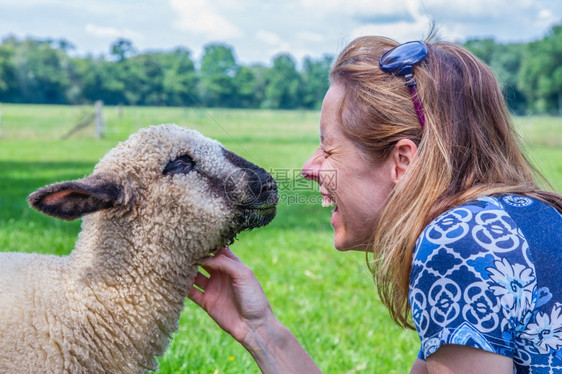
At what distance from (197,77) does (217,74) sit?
0.21 meters

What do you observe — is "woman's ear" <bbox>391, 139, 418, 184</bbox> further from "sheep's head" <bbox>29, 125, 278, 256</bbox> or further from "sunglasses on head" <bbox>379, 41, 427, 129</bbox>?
"sheep's head" <bbox>29, 125, 278, 256</bbox>

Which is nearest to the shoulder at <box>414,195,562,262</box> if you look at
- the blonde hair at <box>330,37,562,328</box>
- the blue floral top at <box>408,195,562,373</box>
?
the blue floral top at <box>408,195,562,373</box>

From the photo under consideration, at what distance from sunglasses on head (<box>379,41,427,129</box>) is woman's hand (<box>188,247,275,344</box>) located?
0.97 metres

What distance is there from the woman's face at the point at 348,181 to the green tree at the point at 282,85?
178 inches

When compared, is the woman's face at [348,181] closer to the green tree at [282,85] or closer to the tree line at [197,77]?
the tree line at [197,77]

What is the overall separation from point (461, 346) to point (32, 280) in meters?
1.61

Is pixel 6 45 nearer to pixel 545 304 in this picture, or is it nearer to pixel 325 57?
pixel 325 57

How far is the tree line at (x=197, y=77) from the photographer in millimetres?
4957

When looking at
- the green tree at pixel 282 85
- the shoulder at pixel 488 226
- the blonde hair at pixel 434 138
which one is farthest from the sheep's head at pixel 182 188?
the green tree at pixel 282 85

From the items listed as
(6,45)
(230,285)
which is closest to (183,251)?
(230,285)

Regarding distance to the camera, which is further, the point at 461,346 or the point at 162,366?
the point at 162,366

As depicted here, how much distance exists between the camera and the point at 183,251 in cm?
236

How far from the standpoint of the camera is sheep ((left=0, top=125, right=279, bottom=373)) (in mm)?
2215

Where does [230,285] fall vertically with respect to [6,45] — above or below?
above
